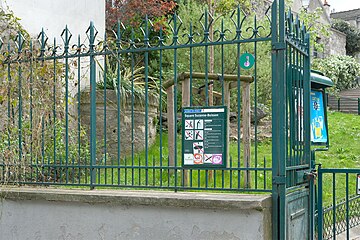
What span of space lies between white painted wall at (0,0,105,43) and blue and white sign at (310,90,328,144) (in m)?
6.26

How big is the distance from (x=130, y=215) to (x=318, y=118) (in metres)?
2.21

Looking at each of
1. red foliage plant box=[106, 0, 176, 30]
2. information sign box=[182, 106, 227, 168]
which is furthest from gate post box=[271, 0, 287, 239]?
red foliage plant box=[106, 0, 176, 30]

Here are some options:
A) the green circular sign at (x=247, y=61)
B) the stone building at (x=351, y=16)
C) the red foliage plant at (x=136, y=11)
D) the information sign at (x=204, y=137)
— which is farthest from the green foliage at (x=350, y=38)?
the information sign at (x=204, y=137)

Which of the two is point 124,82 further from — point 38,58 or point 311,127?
point 311,127

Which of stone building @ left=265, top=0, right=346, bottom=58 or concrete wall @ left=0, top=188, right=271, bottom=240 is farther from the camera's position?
stone building @ left=265, top=0, right=346, bottom=58

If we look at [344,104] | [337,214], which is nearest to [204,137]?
[337,214]

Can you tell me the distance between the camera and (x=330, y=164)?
38.4ft

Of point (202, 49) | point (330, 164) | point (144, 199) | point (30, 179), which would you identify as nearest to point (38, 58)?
point (30, 179)

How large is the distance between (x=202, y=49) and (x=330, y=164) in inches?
185

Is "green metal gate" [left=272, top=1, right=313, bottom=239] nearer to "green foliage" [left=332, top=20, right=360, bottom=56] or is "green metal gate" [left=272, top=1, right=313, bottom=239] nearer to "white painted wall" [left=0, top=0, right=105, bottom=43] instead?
"white painted wall" [left=0, top=0, right=105, bottom=43]

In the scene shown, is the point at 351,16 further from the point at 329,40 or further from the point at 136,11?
the point at 136,11

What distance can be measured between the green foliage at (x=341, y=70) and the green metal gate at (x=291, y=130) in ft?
72.9

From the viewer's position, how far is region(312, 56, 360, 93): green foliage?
1101 inches

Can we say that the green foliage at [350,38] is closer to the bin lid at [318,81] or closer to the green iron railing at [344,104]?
the green iron railing at [344,104]
